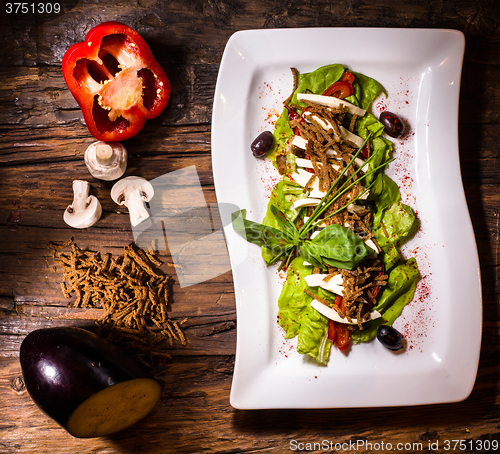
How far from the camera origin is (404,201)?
209cm

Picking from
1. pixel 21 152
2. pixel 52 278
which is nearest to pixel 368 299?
pixel 52 278

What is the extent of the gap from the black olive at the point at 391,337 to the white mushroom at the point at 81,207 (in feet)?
6.23

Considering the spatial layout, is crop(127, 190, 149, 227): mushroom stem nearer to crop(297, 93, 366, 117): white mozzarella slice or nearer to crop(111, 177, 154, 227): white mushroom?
crop(111, 177, 154, 227): white mushroom

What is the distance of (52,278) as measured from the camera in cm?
213

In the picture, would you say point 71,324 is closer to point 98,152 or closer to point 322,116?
point 98,152

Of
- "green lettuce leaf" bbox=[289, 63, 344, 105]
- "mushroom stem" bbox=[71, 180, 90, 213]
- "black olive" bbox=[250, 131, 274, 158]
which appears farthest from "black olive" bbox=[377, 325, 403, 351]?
"mushroom stem" bbox=[71, 180, 90, 213]

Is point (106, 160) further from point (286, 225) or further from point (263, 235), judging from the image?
point (286, 225)

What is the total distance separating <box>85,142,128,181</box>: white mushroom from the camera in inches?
77.6

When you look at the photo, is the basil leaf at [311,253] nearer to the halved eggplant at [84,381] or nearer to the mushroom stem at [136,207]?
the mushroom stem at [136,207]

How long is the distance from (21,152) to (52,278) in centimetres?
85

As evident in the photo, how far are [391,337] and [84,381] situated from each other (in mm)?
1705

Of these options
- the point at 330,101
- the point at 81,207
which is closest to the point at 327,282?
the point at 330,101

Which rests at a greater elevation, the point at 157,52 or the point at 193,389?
the point at 157,52

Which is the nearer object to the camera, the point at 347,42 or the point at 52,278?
the point at 347,42
